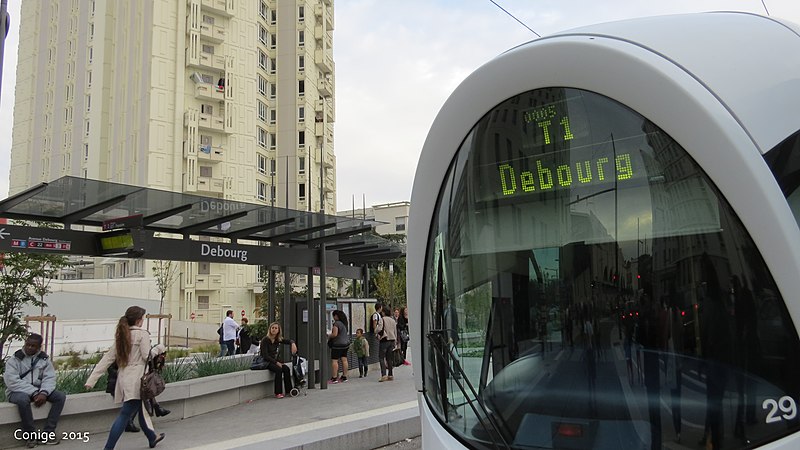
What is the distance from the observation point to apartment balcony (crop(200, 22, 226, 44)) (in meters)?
44.7

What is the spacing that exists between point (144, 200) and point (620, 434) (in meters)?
7.68

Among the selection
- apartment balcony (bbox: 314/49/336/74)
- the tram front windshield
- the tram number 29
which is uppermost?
apartment balcony (bbox: 314/49/336/74)

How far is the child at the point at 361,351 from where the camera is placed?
46.0ft

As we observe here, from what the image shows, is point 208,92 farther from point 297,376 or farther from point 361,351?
point 297,376

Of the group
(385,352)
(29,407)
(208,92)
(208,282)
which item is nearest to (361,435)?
(29,407)

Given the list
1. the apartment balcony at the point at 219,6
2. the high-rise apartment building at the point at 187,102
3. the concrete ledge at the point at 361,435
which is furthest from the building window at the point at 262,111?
the concrete ledge at the point at 361,435

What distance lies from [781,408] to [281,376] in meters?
10.1

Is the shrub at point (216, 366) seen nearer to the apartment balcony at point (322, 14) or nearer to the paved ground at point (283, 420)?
the paved ground at point (283, 420)

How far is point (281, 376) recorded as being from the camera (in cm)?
1152

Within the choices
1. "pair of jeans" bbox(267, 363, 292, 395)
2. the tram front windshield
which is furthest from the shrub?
the tram front windshield

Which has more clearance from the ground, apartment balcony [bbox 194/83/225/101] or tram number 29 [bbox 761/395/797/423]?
apartment balcony [bbox 194/83/225/101]

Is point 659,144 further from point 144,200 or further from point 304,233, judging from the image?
point 304,233

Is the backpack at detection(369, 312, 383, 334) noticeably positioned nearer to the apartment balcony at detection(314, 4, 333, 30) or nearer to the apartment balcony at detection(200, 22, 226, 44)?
the apartment balcony at detection(200, 22, 226, 44)

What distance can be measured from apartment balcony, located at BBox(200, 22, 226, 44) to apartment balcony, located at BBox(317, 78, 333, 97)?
35.8 ft
